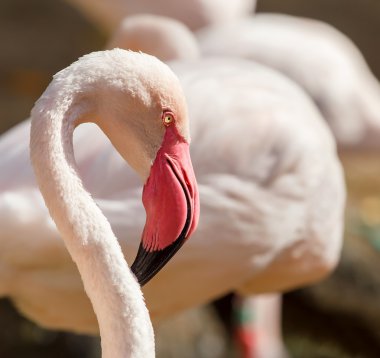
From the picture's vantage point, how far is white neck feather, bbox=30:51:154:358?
6.66 ft

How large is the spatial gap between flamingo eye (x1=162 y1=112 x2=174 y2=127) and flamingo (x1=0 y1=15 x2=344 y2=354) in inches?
38.7

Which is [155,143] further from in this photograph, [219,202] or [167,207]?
[219,202]

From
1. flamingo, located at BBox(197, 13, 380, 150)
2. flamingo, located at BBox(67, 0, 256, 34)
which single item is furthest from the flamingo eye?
flamingo, located at BBox(67, 0, 256, 34)

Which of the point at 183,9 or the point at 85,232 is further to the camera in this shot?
the point at 183,9

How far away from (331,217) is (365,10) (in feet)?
14.7

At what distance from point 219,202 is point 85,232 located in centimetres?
121

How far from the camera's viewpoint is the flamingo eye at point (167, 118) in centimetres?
216

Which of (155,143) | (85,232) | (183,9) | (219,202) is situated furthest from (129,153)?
(183,9)

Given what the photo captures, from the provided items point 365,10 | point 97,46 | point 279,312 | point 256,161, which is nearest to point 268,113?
point 256,161

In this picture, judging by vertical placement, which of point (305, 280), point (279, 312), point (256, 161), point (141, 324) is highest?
point (141, 324)

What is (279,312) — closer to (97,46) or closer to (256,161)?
(256,161)

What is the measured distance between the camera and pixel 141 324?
2061 millimetres

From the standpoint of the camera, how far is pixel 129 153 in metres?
2.21

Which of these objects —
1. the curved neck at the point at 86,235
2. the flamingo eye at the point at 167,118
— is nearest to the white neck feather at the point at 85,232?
the curved neck at the point at 86,235
